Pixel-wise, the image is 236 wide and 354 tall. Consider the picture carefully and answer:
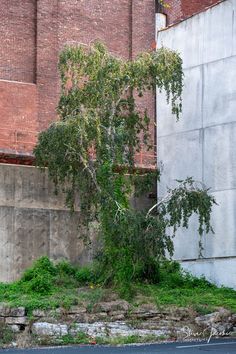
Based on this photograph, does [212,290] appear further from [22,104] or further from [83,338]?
[22,104]

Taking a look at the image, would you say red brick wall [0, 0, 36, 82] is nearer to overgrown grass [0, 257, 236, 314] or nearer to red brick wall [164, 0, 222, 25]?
red brick wall [164, 0, 222, 25]

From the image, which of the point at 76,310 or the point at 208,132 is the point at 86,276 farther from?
the point at 208,132

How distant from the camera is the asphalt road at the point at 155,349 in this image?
20.5 metres

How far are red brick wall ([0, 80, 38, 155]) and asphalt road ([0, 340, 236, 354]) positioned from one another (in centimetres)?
1804

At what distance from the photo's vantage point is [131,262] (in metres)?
26.6

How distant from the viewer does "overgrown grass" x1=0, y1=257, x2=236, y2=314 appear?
25.5m

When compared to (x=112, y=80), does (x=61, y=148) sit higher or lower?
lower

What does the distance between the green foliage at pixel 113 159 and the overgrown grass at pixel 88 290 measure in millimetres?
437

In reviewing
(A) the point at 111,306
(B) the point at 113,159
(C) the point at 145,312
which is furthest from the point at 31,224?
(C) the point at 145,312

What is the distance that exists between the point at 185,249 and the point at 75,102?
6.58 metres

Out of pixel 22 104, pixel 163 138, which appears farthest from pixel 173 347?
pixel 22 104

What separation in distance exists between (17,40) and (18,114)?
3.30 metres

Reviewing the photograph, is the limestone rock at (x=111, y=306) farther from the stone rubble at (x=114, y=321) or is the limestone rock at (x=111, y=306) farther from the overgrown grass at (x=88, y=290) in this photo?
the overgrown grass at (x=88, y=290)

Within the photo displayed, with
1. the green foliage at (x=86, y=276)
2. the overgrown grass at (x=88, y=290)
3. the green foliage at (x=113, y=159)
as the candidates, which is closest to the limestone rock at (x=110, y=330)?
the overgrown grass at (x=88, y=290)
